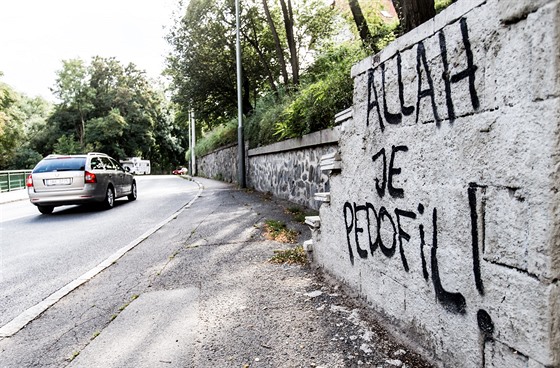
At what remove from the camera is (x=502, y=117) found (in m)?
1.91

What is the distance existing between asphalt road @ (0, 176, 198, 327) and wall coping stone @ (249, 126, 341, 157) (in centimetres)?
371

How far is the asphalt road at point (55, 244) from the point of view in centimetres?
451

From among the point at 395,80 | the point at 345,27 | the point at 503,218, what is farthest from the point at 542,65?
the point at 345,27

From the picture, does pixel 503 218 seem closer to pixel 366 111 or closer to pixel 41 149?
pixel 366 111

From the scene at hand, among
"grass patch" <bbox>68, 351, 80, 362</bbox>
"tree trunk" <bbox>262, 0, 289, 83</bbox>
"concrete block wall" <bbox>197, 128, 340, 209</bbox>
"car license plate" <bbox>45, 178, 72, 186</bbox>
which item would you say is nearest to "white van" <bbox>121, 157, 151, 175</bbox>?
"concrete block wall" <bbox>197, 128, 340, 209</bbox>

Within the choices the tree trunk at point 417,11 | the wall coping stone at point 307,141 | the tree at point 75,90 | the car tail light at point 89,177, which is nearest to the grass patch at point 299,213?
the wall coping stone at point 307,141

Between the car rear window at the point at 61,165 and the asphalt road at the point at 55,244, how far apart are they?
51.0 inches

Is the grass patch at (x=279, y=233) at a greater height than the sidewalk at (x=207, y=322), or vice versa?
the grass patch at (x=279, y=233)

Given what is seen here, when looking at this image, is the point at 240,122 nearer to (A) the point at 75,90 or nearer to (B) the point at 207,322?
(B) the point at 207,322

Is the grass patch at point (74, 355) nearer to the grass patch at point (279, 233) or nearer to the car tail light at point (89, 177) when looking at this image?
the grass patch at point (279, 233)

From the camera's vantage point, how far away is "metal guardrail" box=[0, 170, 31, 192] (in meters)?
21.6

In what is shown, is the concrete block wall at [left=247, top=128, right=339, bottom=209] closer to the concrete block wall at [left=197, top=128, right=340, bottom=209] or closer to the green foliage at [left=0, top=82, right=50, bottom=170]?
the concrete block wall at [left=197, top=128, right=340, bottom=209]

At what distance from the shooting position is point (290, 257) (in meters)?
5.14

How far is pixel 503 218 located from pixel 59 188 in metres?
11.1
